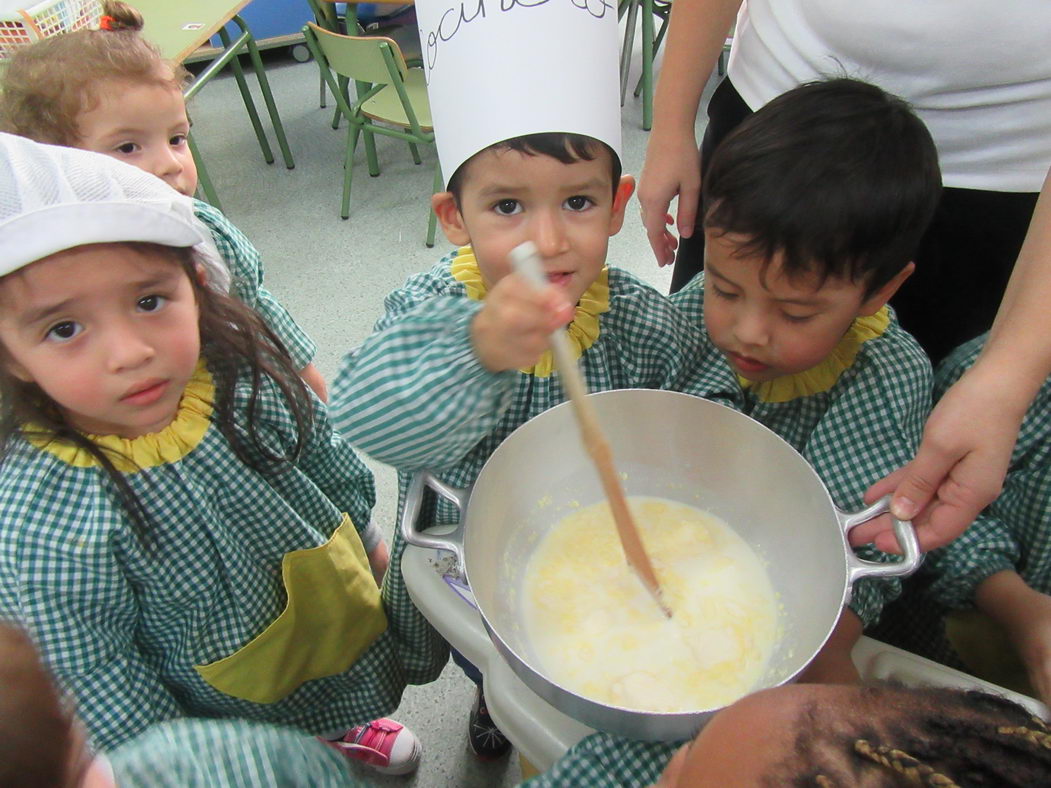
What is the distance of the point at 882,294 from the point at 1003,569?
297 millimetres

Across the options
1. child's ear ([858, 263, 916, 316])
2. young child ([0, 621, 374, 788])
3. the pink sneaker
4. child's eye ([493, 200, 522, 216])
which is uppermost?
child's eye ([493, 200, 522, 216])

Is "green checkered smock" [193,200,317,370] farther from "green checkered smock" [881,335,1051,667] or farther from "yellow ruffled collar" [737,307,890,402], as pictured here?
"green checkered smock" [881,335,1051,667]

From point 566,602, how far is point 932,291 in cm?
60

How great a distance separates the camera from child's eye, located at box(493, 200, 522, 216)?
0.70 meters

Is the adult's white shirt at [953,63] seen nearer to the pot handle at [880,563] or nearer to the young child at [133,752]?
the pot handle at [880,563]

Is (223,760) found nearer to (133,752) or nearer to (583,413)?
(133,752)

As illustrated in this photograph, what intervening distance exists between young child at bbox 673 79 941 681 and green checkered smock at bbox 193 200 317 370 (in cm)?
69

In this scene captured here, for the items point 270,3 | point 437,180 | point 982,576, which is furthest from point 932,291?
point 270,3

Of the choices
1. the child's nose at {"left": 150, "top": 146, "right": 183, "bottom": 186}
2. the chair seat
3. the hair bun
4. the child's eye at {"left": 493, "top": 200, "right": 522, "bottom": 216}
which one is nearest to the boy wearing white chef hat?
the child's eye at {"left": 493, "top": 200, "right": 522, "bottom": 216}

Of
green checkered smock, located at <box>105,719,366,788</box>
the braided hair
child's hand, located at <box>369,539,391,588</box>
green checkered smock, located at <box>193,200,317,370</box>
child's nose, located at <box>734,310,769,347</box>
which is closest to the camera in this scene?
the braided hair

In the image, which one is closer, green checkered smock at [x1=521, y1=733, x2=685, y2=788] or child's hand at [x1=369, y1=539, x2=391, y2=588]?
green checkered smock at [x1=521, y1=733, x2=685, y2=788]

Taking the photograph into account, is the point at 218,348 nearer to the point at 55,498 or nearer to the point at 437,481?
the point at 55,498

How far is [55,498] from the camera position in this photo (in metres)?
0.70

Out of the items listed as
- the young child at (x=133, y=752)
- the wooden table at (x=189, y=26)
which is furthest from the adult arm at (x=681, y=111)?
the wooden table at (x=189, y=26)
